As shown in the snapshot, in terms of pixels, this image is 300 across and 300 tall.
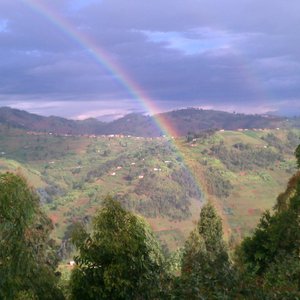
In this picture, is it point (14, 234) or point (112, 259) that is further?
point (112, 259)

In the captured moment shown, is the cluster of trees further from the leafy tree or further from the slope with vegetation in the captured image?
the leafy tree

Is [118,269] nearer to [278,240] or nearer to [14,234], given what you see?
[14,234]

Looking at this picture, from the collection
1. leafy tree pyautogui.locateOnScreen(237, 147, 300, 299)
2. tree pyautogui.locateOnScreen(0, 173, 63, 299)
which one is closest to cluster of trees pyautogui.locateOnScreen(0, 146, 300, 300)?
tree pyautogui.locateOnScreen(0, 173, 63, 299)

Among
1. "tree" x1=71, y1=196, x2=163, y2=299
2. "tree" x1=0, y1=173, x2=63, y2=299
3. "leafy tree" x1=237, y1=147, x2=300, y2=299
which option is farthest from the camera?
"leafy tree" x1=237, y1=147, x2=300, y2=299

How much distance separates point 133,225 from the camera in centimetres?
1355

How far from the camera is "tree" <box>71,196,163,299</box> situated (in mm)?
12484

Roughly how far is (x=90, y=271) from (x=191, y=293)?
196 inches

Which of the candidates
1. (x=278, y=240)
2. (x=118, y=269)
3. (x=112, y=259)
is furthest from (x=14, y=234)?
(x=278, y=240)

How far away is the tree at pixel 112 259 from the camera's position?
1248 cm

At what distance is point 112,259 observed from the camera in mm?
12992

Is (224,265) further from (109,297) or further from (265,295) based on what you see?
(109,297)

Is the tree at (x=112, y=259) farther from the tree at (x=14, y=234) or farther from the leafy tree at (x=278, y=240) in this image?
the leafy tree at (x=278, y=240)

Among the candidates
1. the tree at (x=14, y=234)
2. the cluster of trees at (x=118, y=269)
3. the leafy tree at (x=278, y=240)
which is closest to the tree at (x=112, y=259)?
the cluster of trees at (x=118, y=269)

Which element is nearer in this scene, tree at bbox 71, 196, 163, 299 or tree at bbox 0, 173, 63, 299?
tree at bbox 0, 173, 63, 299
